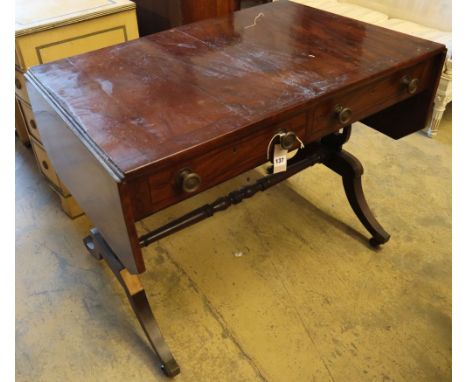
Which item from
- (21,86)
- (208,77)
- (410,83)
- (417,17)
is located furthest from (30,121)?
(417,17)

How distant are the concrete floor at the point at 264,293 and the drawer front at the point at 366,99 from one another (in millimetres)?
656

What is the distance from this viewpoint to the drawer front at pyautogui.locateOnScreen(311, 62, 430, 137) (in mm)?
1201

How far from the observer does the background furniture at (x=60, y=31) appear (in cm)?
160

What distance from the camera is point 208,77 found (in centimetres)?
122

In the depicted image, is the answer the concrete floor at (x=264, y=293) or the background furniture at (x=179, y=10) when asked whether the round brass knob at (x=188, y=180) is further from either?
the background furniture at (x=179, y=10)

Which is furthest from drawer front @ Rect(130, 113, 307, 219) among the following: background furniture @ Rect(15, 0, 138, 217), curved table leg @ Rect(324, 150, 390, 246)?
background furniture @ Rect(15, 0, 138, 217)

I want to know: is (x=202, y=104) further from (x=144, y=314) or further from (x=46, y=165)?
(x=46, y=165)

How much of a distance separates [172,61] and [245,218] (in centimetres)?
82

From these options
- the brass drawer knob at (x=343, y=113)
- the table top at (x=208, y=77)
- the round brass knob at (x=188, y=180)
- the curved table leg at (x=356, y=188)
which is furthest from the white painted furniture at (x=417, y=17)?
the round brass knob at (x=188, y=180)

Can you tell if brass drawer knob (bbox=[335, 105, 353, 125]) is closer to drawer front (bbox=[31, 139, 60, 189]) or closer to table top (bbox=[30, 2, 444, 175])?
table top (bbox=[30, 2, 444, 175])

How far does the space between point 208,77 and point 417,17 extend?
190 centimetres

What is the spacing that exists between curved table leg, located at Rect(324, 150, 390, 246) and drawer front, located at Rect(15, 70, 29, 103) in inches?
47.7

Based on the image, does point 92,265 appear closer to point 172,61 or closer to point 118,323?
point 118,323

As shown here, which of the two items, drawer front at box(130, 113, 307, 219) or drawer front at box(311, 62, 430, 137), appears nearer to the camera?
drawer front at box(130, 113, 307, 219)
